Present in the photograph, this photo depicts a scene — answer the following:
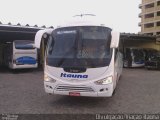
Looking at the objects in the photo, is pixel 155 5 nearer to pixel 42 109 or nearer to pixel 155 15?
pixel 155 15

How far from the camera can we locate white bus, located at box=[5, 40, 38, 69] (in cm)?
2069

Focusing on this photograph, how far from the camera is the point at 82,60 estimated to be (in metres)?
8.61

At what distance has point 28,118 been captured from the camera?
7.37 meters

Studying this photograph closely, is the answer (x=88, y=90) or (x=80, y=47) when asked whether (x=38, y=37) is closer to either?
(x=80, y=47)

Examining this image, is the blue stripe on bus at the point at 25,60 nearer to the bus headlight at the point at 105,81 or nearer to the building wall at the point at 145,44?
the bus headlight at the point at 105,81

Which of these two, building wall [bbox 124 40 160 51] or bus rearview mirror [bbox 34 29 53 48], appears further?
building wall [bbox 124 40 160 51]

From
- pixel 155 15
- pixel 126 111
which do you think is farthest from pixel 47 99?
pixel 155 15

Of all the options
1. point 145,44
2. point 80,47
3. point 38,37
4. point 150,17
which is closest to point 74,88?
point 80,47

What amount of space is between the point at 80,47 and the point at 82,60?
0.50 meters

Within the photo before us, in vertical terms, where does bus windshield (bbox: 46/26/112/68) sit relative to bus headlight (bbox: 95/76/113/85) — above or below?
above

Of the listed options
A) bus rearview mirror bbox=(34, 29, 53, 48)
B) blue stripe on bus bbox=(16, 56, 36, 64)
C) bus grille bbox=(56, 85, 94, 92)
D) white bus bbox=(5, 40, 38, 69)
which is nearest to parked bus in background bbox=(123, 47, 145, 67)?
white bus bbox=(5, 40, 38, 69)

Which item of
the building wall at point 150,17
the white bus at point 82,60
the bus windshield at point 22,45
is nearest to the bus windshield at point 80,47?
the white bus at point 82,60

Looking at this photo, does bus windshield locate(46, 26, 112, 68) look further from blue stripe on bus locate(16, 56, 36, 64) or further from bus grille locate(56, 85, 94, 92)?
blue stripe on bus locate(16, 56, 36, 64)

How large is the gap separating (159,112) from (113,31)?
118 inches
